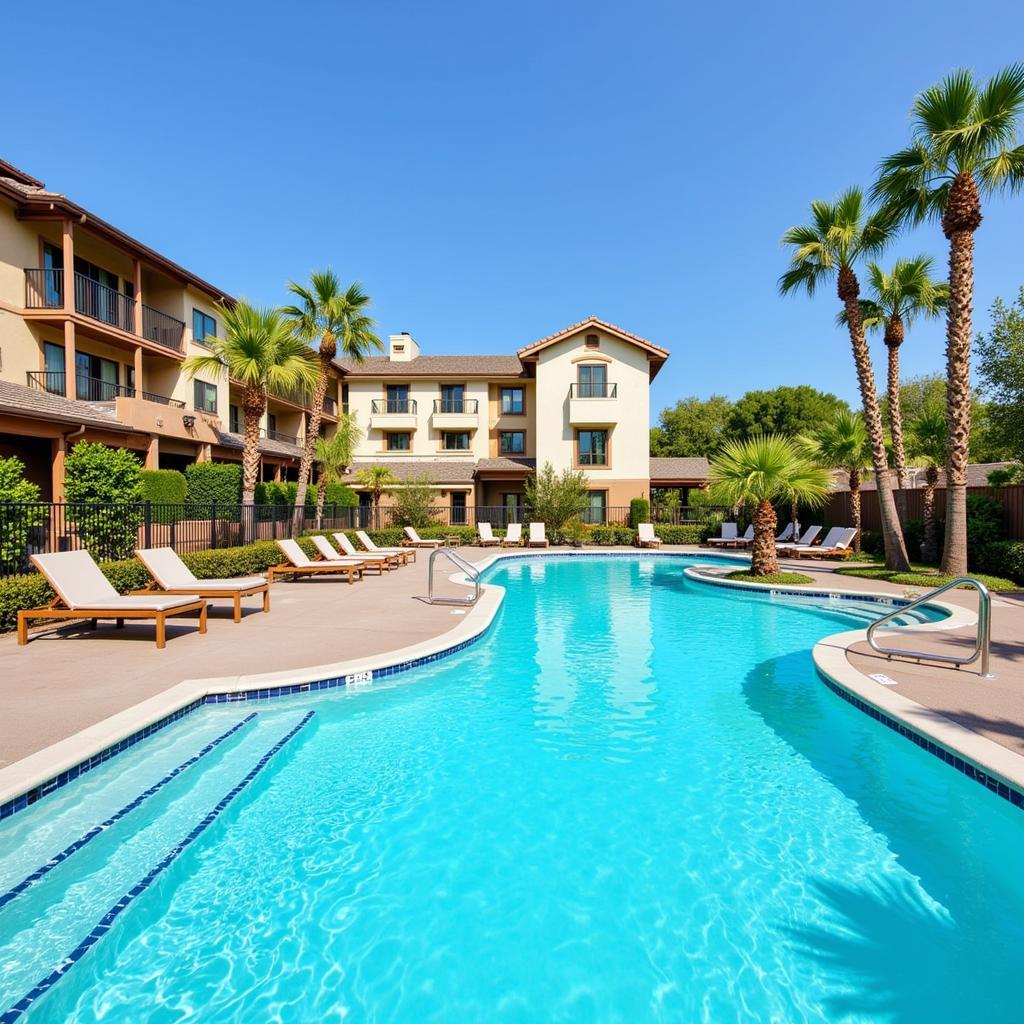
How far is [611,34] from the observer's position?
13609 millimetres

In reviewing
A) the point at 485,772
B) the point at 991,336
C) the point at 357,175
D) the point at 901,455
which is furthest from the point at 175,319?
the point at 991,336

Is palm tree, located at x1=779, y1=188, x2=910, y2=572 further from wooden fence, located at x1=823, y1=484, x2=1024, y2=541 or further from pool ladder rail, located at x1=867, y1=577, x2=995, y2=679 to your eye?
pool ladder rail, located at x1=867, y1=577, x2=995, y2=679

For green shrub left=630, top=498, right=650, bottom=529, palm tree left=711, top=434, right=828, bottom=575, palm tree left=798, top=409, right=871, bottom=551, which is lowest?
green shrub left=630, top=498, right=650, bottom=529

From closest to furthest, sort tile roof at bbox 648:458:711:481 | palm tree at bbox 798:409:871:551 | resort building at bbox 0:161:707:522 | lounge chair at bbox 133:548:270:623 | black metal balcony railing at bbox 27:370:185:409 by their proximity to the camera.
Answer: lounge chair at bbox 133:548:270:623 < resort building at bbox 0:161:707:522 < black metal balcony railing at bbox 27:370:185:409 < palm tree at bbox 798:409:871:551 < tile roof at bbox 648:458:711:481

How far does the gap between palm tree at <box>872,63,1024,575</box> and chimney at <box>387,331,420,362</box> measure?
91.9 feet

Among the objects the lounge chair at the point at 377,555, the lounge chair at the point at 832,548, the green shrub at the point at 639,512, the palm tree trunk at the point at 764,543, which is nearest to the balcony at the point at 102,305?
the lounge chair at the point at 377,555

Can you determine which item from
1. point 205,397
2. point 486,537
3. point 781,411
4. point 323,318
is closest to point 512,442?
point 486,537

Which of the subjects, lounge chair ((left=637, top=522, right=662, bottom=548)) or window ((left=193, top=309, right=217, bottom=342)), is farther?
lounge chair ((left=637, top=522, right=662, bottom=548))

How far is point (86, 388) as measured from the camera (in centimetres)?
2103

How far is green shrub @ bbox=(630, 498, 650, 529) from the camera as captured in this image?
95.0ft

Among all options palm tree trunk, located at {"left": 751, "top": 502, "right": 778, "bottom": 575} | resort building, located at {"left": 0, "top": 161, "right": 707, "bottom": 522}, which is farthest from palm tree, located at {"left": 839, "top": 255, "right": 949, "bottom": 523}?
resort building, located at {"left": 0, "top": 161, "right": 707, "bottom": 522}

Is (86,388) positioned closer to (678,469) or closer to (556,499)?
(556,499)

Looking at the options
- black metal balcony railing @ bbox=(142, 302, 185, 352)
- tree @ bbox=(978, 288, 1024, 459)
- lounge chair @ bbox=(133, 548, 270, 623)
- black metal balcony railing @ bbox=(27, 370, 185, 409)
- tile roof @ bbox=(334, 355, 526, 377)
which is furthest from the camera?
tile roof @ bbox=(334, 355, 526, 377)

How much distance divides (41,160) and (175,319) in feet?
20.6
